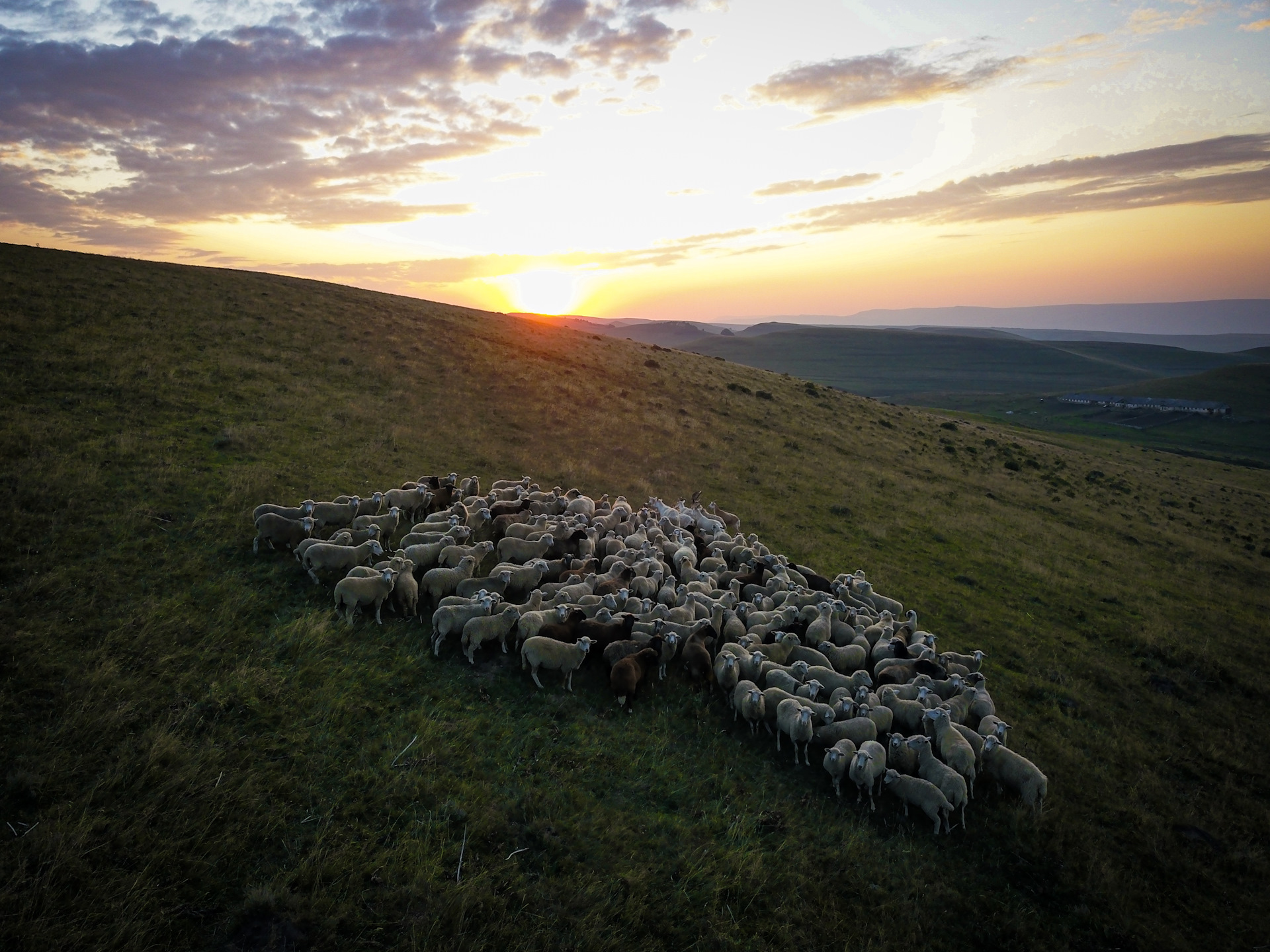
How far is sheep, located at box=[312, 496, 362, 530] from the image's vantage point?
13.9 m

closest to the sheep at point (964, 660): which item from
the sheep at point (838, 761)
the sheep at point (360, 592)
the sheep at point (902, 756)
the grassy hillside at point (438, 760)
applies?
the grassy hillside at point (438, 760)

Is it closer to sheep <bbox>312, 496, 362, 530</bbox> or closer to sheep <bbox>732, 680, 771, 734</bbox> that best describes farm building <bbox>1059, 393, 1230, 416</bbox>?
sheep <bbox>732, 680, 771, 734</bbox>

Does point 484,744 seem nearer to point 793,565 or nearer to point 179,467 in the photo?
point 793,565

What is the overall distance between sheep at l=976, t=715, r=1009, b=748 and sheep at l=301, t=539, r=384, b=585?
12.1 metres

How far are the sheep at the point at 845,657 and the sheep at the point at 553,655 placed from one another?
5.15 m

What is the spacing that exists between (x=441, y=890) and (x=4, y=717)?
5671mm

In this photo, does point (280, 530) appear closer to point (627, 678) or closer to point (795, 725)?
point (627, 678)

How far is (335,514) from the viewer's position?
14078 mm

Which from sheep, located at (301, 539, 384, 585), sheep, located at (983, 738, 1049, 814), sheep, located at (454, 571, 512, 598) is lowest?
sheep, located at (983, 738, 1049, 814)

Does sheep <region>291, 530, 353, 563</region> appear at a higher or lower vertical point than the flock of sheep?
higher

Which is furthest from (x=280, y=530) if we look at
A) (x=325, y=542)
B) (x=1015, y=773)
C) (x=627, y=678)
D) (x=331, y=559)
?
(x=1015, y=773)

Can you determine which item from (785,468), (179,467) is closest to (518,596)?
(179,467)

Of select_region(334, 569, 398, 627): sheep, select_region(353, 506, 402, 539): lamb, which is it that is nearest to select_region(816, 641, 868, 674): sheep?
select_region(334, 569, 398, 627): sheep

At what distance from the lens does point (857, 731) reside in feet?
31.6
